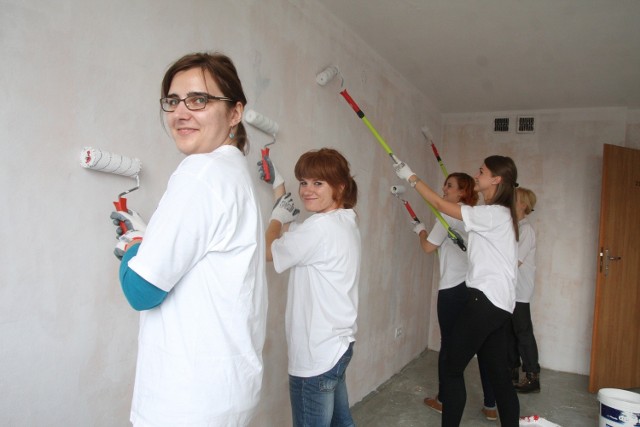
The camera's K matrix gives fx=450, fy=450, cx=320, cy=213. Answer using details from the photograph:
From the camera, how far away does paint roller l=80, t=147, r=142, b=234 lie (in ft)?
3.72

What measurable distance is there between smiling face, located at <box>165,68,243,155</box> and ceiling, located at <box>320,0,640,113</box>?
1534 mm

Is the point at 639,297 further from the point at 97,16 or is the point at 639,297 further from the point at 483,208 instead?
the point at 97,16

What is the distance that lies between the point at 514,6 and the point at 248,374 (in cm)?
216

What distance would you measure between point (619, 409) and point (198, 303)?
2.31 m

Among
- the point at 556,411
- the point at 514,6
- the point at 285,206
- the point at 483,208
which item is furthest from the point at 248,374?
the point at 556,411

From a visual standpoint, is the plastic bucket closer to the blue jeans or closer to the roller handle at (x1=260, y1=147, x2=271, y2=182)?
the blue jeans

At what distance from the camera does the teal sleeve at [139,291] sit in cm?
80

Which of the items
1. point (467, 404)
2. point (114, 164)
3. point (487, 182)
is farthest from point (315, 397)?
point (467, 404)

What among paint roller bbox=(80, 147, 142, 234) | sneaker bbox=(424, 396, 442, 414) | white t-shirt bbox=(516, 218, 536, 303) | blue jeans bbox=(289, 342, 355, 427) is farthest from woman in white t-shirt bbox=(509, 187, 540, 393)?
paint roller bbox=(80, 147, 142, 234)

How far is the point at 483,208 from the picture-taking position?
6.61 ft

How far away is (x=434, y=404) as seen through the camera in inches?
110

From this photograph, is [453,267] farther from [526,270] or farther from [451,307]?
[526,270]

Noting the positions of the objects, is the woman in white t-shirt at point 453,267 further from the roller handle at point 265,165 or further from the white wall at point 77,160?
the roller handle at point 265,165

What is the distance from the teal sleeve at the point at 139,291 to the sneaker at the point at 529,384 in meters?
3.18
